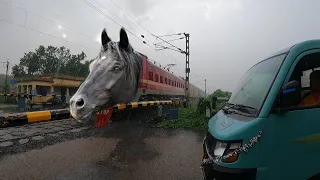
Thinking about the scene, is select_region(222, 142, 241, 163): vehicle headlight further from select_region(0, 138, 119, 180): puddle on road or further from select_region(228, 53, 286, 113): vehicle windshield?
select_region(0, 138, 119, 180): puddle on road

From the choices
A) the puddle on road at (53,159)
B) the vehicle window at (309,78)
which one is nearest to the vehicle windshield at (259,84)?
the vehicle window at (309,78)

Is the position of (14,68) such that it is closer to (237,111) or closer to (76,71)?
(76,71)

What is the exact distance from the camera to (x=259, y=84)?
2.70 metres

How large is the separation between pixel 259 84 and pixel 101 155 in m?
4.18

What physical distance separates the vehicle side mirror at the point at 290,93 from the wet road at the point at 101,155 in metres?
2.60

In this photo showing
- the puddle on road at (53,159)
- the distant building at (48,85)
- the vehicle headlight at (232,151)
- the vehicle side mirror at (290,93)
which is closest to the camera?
the vehicle side mirror at (290,93)

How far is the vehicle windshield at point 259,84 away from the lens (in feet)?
7.99

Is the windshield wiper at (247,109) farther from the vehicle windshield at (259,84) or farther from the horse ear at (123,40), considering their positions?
the horse ear at (123,40)

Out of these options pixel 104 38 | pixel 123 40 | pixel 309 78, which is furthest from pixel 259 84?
pixel 104 38

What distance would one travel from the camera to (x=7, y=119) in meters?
2.84

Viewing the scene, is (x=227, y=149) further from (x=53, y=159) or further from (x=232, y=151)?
(x=53, y=159)

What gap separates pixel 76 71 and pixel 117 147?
149ft

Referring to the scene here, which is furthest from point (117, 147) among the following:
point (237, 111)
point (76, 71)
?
point (76, 71)

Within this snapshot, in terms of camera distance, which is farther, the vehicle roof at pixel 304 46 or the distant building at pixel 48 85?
the distant building at pixel 48 85
